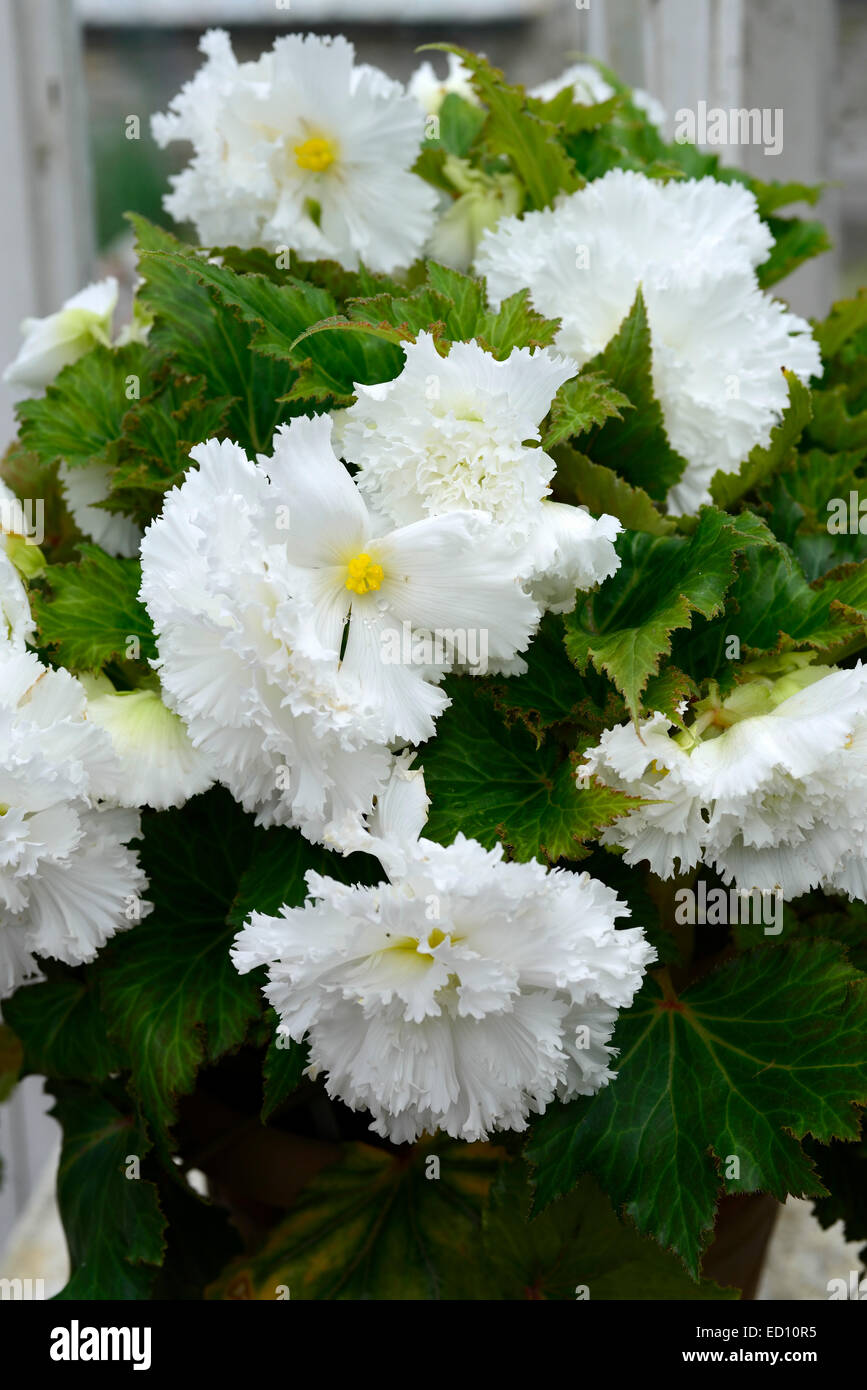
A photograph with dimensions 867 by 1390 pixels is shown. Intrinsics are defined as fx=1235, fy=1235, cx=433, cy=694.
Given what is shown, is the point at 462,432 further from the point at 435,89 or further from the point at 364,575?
the point at 435,89

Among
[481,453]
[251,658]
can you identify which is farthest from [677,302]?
[251,658]

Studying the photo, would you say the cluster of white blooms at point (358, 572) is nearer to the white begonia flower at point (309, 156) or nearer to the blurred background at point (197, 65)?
the white begonia flower at point (309, 156)

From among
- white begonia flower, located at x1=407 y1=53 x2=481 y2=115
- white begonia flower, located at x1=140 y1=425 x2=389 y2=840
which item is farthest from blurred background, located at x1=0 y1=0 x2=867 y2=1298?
white begonia flower, located at x1=140 y1=425 x2=389 y2=840

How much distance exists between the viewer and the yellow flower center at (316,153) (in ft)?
1.94

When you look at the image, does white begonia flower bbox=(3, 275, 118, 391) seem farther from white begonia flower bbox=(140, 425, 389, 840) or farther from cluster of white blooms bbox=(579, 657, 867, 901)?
cluster of white blooms bbox=(579, 657, 867, 901)

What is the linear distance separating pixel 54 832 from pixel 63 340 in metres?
0.30

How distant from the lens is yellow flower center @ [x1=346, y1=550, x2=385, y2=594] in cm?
44

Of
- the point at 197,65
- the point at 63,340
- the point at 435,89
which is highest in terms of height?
the point at 197,65

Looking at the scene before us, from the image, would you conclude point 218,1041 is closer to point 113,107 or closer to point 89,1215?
point 89,1215

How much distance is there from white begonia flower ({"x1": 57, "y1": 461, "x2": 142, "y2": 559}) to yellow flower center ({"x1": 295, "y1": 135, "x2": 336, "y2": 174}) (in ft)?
0.57

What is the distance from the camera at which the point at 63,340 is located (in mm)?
627

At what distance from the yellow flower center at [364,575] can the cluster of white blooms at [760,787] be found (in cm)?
10

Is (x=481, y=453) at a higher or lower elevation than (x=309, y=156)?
lower

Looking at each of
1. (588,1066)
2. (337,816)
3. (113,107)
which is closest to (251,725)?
(337,816)
